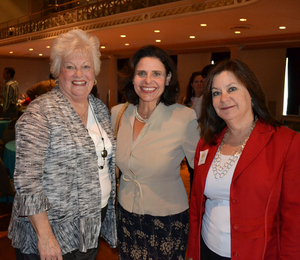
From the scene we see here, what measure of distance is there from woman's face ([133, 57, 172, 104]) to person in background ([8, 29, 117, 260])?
0.99 feet

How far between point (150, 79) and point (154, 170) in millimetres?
601

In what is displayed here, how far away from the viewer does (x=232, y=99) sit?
1.56 meters

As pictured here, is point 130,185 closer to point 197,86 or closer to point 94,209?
point 94,209

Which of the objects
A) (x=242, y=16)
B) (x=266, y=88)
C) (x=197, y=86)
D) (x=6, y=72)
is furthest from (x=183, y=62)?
(x=197, y=86)

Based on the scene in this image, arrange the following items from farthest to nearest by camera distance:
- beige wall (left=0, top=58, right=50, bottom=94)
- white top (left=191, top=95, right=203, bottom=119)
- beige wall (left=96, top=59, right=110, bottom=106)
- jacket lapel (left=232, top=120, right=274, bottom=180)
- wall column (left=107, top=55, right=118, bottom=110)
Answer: beige wall (left=0, top=58, right=50, bottom=94) → beige wall (left=96, top=59, right=110, bottom=106) → wall column (left=107, top=55, right=118, bottom=110) → white top (left=191, top=95, right=203, bottom=119) → jacket lapel (left=232, top=120, right=274, bottom=180)

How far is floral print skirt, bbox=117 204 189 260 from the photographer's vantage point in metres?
1.88

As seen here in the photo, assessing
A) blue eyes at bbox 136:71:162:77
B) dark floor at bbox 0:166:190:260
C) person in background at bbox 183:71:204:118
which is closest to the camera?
blue eyes at bbox 136:71:162:77

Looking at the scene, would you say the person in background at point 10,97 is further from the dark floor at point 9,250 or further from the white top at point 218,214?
the white top at point 218,214

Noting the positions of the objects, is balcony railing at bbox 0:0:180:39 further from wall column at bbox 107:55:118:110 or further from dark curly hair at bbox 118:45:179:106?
dark curly hair at bbox 118:45:179:106

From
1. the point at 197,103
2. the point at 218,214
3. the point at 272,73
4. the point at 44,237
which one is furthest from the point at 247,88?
the point at 272,73

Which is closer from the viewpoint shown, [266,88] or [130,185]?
[130,185]

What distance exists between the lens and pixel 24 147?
144 cm

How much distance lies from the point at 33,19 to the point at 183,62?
7865 mm

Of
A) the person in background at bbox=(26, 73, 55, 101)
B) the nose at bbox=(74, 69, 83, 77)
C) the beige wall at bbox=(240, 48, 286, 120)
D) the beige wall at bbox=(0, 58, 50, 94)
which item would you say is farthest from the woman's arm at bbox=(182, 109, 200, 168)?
the beige wall at bbox=(0, 58, 50, 94)
